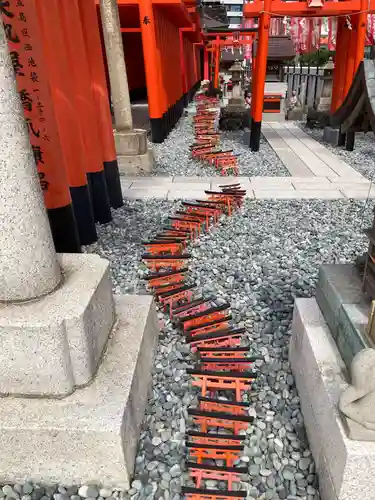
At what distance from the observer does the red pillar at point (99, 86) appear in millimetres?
5500

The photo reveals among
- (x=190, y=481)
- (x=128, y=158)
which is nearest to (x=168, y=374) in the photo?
(x=190, y=481)

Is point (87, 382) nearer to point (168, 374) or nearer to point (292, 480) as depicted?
point (168, 374)

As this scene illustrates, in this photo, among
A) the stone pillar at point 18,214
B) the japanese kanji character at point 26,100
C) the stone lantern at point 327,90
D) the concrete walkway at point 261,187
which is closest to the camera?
the stone pillar at point 18,214

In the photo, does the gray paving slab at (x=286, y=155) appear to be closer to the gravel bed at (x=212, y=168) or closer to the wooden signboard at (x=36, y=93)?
the gravel bed at (x=212, y=168)

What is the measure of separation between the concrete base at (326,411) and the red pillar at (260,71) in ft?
27.8

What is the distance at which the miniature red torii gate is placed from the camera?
9516mm

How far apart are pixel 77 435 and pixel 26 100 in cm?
312

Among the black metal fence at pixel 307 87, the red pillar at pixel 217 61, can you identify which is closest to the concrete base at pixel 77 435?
the black metal fence at pixel 307 87

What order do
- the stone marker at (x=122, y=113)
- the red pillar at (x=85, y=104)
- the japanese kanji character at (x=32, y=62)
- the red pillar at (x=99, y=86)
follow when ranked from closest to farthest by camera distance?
1. the japanese kanji character at (x=32, y=62)
2. the red pillar at (x=85, y=104)
3. the red pillar at (x=99, y=86)
4. the stone marker at (x=122, y=113)

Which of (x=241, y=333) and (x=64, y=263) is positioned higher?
(x=64, y=263)

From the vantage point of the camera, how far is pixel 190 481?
2.39 metres

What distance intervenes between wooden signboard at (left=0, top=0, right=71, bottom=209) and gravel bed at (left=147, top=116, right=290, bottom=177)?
4777 millimetres

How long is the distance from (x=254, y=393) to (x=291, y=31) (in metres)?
29.1

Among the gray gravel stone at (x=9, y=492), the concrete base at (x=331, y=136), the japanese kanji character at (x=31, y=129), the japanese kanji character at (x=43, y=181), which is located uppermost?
the japanese kanji character at (x=31, y=129)
